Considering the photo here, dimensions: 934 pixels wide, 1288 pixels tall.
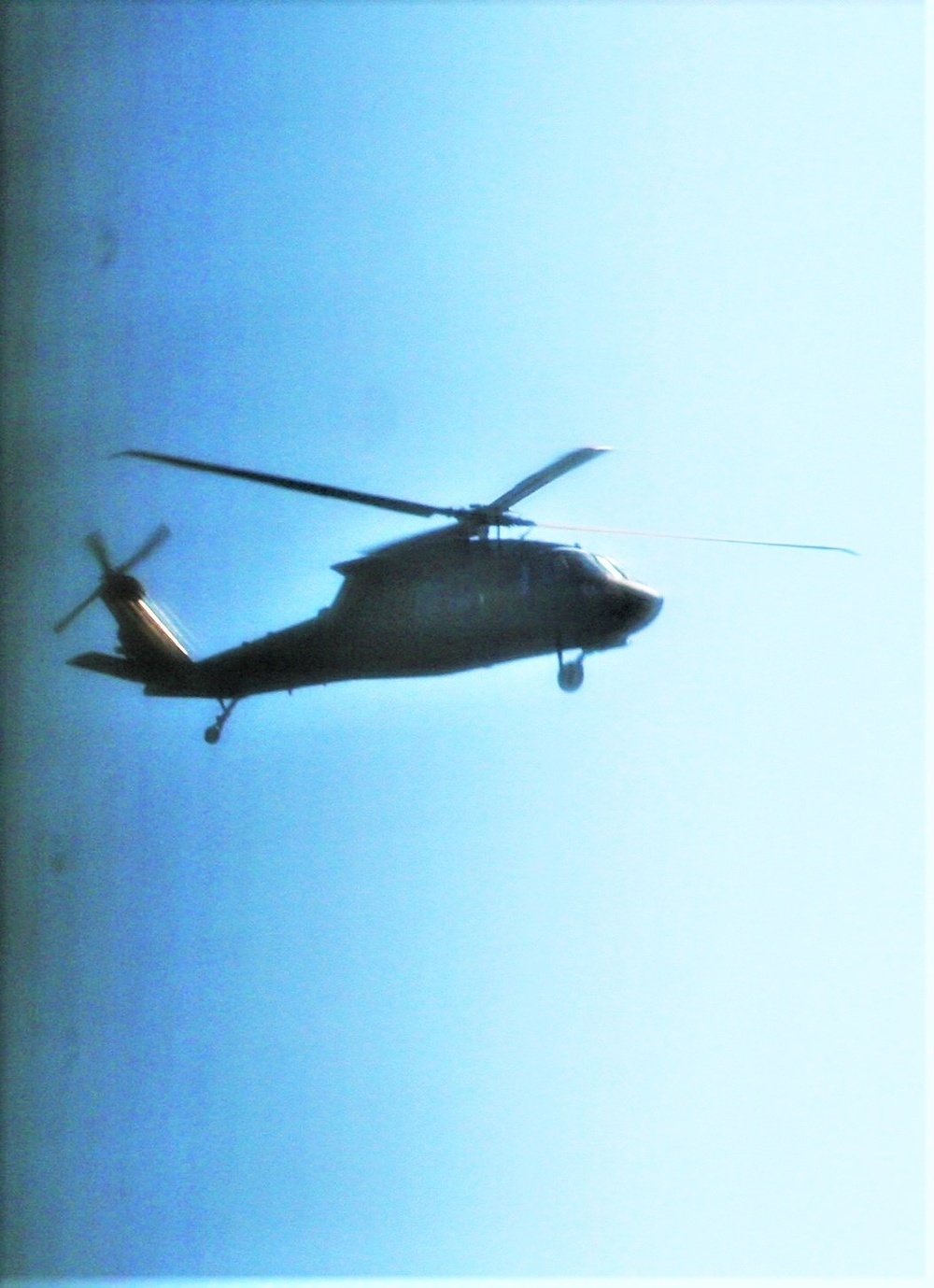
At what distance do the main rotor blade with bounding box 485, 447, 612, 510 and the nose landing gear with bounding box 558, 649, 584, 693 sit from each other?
1.96 ft

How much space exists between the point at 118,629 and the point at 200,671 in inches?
12.8

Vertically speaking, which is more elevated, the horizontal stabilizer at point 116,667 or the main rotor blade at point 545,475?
the main rotor blade at point 545,475

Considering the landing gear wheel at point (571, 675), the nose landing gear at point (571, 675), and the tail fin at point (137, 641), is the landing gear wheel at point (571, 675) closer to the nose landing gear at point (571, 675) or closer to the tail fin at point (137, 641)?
the nose landing gear at point (571, 675)

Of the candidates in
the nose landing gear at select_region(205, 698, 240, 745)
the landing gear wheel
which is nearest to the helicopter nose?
the landing gear wheel

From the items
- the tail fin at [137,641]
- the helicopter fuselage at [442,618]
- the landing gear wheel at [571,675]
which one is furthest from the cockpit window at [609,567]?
the tail fin at [137,641]

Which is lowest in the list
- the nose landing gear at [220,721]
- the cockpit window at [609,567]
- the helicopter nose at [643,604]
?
the nose landing gear at [220,721]

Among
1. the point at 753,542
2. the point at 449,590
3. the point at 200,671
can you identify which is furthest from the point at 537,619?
the point at 200,671

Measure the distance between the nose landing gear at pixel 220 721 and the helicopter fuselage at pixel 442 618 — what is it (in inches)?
1.8

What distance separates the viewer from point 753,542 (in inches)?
193

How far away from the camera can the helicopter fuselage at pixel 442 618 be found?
523cm

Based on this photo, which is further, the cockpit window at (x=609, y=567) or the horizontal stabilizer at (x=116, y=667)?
the cockpit window at (x=609, y=567)

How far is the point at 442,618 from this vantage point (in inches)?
206

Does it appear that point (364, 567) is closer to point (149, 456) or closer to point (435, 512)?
point (435, 512)

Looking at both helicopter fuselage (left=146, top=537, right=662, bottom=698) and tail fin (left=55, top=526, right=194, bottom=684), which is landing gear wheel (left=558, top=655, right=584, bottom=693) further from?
tail fin (left=55, top=526, right=194, bottom=684)
